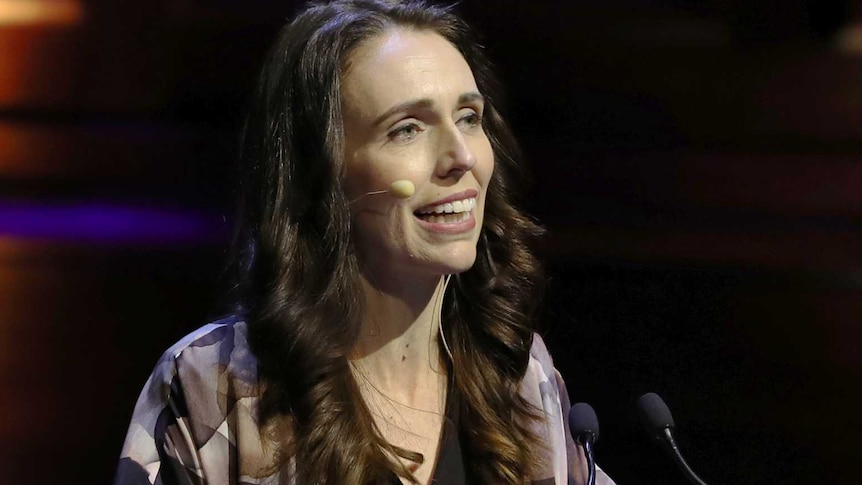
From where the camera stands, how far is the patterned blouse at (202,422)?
126cm

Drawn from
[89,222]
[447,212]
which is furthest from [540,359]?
[89,222]

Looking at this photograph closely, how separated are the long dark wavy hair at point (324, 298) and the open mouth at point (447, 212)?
11 centimetres

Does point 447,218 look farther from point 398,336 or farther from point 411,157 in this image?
point 398,336

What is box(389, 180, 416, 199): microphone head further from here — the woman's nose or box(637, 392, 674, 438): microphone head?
box(637, 392, 674, 438): microphone head

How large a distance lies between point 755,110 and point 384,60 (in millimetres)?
842

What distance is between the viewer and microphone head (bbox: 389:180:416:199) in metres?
1.28

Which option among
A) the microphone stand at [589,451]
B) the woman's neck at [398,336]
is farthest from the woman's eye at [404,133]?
the microphone stand at [589,451]

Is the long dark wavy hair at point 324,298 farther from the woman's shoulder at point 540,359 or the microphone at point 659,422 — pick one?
the microphone at point 659,422

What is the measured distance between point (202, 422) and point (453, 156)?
1.63 ft

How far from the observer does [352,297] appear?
1.36m

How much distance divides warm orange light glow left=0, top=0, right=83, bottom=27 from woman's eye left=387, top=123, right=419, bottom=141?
2.33 ft

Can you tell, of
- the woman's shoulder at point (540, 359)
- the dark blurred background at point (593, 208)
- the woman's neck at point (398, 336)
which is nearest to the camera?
the woman's neck at point (398, 336)

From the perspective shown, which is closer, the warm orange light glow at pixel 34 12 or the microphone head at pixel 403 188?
the microphone head at pixel 403 188

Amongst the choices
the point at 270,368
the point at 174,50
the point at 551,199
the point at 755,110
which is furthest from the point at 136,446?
the point at 755,110
